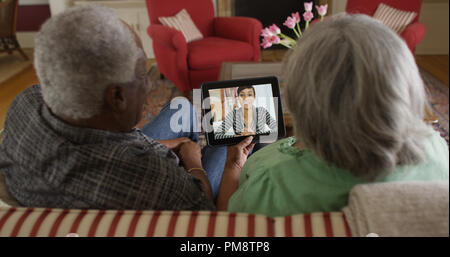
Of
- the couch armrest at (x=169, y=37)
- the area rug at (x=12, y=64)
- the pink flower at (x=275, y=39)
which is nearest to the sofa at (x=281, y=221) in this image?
the pink flower at (x=275, y=39)

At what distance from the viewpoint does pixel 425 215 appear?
17.3 inches

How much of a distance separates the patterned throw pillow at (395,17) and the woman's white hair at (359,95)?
249 cm

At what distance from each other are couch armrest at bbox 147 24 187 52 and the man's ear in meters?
1.81

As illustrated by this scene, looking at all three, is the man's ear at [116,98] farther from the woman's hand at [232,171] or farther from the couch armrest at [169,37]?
the couch armrest at [169,37]

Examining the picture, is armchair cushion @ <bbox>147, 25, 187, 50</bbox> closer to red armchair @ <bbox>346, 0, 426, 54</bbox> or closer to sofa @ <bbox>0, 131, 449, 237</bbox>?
red armchair @ <bbox>346, 0, 426, 54</bbox>

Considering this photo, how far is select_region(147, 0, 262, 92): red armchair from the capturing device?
2.50m

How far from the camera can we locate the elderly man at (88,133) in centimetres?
61

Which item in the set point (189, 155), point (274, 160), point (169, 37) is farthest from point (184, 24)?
point (274, 160)

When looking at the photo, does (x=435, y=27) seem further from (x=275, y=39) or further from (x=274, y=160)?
(x=274, y=160)

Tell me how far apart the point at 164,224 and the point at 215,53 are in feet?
7.16

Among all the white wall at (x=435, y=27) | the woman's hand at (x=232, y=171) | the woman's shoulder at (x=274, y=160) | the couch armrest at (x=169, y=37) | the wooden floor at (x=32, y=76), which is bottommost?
the wooden floor at (x=32, y=76)

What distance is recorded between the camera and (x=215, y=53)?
2.56 meters

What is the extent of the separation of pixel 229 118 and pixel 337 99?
1.90ft
